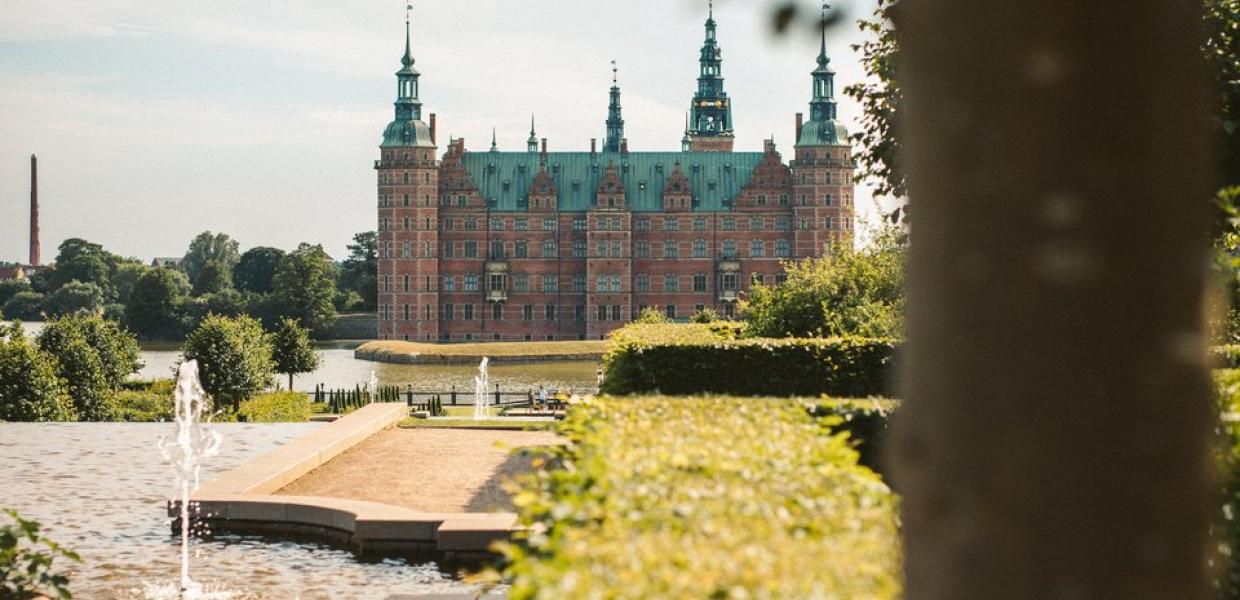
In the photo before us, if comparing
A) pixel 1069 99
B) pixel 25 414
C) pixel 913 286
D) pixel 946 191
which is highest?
pixel 1069 99

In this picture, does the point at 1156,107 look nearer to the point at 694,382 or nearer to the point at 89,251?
the point at 694,382

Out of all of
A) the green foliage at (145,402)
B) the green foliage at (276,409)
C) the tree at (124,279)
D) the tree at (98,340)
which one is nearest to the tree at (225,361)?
the green foliage at (276,409)

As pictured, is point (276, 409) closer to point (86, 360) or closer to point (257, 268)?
point (86, 360)

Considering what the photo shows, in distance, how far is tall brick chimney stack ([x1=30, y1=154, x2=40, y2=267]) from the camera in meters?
95.8

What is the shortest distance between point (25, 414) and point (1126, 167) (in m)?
23.3

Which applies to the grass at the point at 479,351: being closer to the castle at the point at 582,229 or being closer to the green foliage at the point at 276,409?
A: the castle at the point at 582,229

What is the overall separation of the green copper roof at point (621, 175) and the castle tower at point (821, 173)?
3.36 m

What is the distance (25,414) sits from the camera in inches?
882

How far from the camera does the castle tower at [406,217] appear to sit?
68.2m

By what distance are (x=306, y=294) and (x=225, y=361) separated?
44867mm

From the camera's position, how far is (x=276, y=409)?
88.6 feet

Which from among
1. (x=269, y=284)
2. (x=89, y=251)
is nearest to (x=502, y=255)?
(x=269, y=284)

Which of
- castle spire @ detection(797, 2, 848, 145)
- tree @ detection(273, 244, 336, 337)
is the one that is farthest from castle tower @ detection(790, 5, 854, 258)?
tree @ detection(273, 244, 336, 337)

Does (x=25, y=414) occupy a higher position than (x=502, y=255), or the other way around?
(x=502, y=255)
